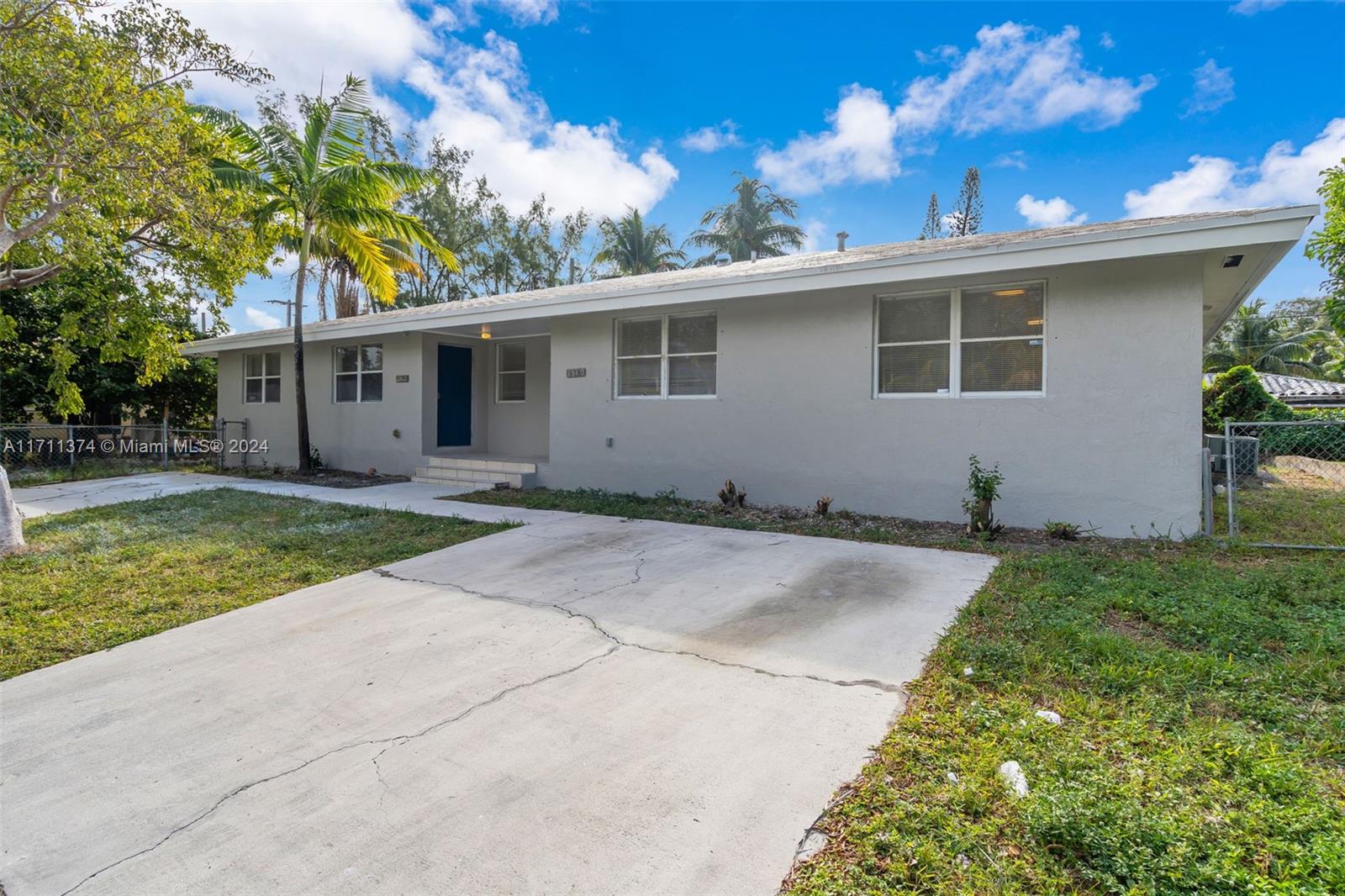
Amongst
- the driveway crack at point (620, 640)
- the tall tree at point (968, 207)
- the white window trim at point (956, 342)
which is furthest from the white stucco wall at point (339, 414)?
the tall tree at point (968, 207)

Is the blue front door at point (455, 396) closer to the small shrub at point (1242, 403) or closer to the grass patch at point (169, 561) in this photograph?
the grass patch at point (169, 561)

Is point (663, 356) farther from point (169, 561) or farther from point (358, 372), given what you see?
point (358, 372)

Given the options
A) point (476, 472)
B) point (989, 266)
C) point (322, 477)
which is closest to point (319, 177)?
point (322, 477)

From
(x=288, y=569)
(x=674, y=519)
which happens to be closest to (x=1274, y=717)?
(x=674, y=519)

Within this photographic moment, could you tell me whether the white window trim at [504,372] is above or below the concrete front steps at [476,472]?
above

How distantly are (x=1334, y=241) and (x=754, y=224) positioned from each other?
21457mm

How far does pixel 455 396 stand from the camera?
1239 centimetres

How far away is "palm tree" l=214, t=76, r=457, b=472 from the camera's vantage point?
11148 millimetres

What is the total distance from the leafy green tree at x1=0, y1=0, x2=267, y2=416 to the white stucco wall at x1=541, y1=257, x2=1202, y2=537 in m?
4.98

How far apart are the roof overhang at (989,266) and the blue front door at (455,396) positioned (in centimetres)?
172

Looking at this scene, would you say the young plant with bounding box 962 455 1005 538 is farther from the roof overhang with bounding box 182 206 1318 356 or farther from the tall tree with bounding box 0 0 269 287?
the tall tree with bounding box 0 0 269 287

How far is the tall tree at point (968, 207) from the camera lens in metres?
29.1

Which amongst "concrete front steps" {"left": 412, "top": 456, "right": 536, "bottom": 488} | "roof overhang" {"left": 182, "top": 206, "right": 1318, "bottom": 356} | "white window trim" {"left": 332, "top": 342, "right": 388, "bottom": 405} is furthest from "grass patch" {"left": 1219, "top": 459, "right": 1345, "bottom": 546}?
"white window trim" {"left": 332, "top": 342, "right": 388, "bottom": 405}

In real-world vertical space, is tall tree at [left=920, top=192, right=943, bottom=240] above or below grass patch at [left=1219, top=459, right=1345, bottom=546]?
above
